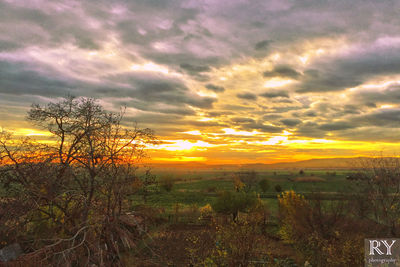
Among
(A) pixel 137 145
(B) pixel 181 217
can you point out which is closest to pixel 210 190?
(B) pixel 181 217

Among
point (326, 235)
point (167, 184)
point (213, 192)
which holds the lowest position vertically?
point (213, 192)

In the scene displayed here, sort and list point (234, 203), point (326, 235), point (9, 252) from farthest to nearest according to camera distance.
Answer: point (234, 203)
point (326, 235)
point (9, 252)

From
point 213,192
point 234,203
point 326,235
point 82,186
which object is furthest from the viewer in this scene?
point 213,192

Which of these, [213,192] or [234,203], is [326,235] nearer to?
[234,203]

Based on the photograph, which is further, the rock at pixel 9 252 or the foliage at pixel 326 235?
the foliage at pixel 326 235

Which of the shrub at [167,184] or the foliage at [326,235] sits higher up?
the foliage at [326,235]

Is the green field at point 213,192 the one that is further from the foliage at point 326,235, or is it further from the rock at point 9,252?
the rock at point 9,252

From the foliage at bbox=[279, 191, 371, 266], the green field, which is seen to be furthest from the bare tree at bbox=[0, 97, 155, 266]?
the foliage at bbox=[279, 191, 371, 266]

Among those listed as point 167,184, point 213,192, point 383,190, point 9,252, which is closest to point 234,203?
point 383,190

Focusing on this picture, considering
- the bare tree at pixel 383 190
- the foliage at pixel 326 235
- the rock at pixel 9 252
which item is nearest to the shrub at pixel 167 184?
the bare tree at pixel 383 190

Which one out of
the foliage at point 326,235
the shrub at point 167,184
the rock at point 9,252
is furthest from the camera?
the shrub at point 167,184

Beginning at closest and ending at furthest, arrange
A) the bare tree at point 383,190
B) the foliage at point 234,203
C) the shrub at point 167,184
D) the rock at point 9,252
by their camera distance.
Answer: the rock at point 9,252
the bare tree at point 383,190
the foliage at point 234,203
the shrub at point 167,184

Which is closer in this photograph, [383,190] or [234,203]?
[383,190]

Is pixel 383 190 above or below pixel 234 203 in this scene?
above
